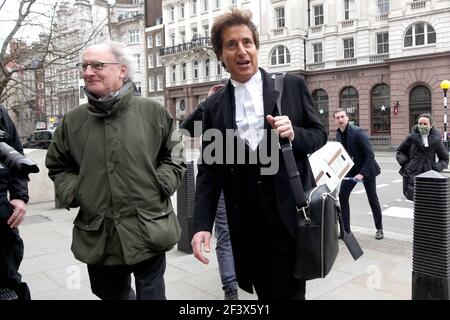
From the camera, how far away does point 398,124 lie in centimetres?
2992

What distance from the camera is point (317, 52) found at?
35.7 metres

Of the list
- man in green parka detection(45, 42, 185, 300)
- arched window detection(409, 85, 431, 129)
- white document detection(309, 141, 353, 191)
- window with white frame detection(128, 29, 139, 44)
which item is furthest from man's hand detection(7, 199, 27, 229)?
window with white frame detection(128, 29, 139, 44)

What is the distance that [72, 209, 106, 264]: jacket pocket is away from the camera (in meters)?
2.48

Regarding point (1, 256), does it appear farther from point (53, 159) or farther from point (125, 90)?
point (125, 90)

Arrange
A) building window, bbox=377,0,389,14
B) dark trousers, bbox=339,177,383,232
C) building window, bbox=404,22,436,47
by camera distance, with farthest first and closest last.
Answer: building window, bbox=377,0,389,14 < building window, bbox=404,22,436,47 < dark trousers, bbox=339,177,383,232

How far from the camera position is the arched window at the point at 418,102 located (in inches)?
1135

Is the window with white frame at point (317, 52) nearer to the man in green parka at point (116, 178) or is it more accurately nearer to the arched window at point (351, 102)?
the arched window at point (351, 102)

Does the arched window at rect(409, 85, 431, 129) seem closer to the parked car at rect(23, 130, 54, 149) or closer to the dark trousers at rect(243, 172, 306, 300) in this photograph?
the parked car at rect(23, 130, 54, 149)

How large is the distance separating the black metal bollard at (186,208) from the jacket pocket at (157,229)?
2.95 m

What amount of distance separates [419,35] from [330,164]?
28.5 metres

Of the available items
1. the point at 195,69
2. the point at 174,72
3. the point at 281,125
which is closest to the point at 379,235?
the point at 281,125

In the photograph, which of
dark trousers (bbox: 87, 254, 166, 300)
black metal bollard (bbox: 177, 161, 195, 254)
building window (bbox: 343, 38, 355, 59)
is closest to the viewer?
dark trousers (bbox: 87, 254, 166, 300)

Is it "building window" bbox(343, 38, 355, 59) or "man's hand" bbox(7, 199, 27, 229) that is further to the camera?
"building window" bbox(343, 38, 355, 59)

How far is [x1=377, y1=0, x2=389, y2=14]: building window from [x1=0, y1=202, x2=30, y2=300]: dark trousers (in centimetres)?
Answer: 3415
